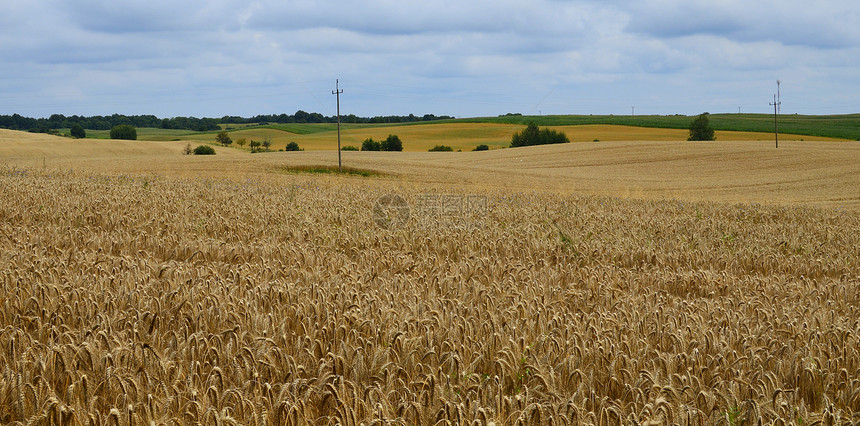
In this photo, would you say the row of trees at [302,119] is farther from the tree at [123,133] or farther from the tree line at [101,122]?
the tree at [123,133]

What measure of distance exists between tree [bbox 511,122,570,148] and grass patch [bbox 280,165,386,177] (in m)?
56.8

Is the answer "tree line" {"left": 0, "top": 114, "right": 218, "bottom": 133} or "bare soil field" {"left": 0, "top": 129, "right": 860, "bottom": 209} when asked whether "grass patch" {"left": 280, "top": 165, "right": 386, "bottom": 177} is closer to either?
"bare soil field" {"left": 0, "top": 129, "right": 860, "bottom": 209}

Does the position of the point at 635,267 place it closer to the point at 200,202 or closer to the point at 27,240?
the point at 27,240

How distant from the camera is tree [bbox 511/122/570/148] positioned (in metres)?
97.1

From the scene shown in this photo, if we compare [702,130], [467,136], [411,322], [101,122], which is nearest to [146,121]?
[101,122]

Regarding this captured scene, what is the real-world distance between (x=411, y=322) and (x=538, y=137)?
94.8 meters

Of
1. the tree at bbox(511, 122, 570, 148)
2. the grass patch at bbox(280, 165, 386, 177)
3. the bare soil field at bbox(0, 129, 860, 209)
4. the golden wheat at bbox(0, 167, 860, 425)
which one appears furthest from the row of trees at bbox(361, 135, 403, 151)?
the golden wheat at bbox(0, 167, 860, 425)

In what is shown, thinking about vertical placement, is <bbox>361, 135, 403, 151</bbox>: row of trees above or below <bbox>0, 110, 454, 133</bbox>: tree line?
below

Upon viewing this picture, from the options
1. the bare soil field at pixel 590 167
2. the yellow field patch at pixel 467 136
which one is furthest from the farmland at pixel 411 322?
the yellow field patch at pixel 467 136

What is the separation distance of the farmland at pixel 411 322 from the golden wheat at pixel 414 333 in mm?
22

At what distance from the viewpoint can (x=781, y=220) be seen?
1509 cm

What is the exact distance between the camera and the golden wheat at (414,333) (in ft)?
10.3

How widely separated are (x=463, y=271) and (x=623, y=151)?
6096 centimetres

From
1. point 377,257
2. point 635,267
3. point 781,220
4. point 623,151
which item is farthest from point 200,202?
point 623,151
